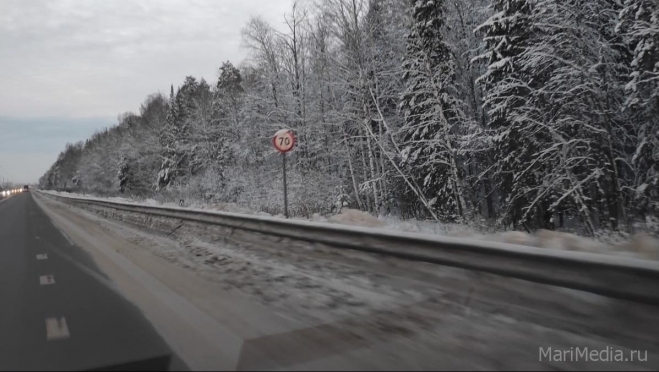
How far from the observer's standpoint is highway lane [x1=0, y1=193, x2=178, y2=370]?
3.81 m

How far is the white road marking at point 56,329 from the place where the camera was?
4.45 metres

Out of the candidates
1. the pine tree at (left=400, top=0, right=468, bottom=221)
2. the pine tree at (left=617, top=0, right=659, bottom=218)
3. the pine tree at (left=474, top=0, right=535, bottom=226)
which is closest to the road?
the pine tree at (left=617, top=0, right=659, bottom=218)

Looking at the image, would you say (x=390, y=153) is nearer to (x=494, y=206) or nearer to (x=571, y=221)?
(x=494, y=206)

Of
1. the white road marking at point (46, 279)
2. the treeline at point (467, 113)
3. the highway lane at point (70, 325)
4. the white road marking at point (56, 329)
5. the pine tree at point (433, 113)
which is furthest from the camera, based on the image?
the pine tree at point (433, 113)

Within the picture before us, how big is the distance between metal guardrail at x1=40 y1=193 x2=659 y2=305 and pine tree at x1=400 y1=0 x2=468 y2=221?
1269 cm

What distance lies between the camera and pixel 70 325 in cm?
485

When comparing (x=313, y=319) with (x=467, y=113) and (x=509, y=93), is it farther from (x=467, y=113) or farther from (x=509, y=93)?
(x=467, y=113)

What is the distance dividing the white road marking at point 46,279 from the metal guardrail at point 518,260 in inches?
168

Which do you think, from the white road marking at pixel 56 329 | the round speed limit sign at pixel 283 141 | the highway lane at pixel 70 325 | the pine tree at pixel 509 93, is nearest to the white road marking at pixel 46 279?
the highway lane at pixel 70 325

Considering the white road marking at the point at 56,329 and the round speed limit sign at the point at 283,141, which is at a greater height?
the round speed limit sign at the point at 283,141

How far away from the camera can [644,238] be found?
16.7 ft

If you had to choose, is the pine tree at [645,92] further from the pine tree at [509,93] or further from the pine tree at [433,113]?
the pine tree at [433,113]

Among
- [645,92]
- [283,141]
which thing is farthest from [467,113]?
[283,141]

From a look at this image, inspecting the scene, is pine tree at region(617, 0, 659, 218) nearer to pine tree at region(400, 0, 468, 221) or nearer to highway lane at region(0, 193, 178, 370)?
pine tree at region(400, 0, 468, 221)
